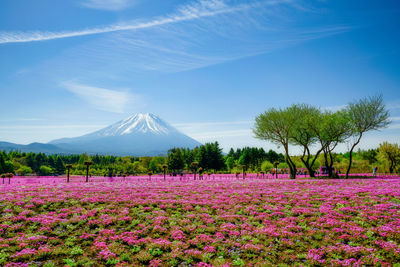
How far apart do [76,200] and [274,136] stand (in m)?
40.2

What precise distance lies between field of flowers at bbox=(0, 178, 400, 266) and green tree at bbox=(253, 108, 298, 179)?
27123 millimetres

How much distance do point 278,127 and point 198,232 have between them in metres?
38.8

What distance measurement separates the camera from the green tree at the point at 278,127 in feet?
153

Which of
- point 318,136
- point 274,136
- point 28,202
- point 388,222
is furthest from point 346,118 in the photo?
point 28,202

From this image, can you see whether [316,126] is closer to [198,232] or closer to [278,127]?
[278,127]

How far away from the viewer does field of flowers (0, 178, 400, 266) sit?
1048 cm

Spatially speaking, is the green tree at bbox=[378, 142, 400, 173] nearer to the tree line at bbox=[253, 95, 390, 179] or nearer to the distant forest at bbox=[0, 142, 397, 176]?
the distant forest at bbox=[0, 142, 397, 176]

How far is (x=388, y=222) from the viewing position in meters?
14.4

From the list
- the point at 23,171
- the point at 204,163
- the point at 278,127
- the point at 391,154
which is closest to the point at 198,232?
the point at 278,127

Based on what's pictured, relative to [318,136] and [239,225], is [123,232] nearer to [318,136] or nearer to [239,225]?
[239,225]

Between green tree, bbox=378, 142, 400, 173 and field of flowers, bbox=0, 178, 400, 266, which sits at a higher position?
green tree, bbox=378, 142, 400, 173

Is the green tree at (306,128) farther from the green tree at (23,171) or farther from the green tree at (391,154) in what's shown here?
the green tree at (23,171)

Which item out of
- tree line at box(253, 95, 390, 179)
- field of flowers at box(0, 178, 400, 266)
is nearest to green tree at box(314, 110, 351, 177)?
tree line at box(253, 95, 390, 179)

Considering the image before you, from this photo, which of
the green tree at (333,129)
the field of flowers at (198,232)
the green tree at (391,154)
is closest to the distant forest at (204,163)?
the green tree at (391,154)
